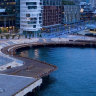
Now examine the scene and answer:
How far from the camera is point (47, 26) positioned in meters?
80.2

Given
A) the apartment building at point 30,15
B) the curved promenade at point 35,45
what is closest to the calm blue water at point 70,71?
the curved promenade at point 35,45

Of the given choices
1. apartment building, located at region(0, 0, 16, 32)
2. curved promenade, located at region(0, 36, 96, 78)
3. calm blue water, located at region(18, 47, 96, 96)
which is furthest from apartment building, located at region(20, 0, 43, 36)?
calm blue water, located at region(18, 47, 96, 96)

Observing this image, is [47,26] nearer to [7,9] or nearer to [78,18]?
[7,9]

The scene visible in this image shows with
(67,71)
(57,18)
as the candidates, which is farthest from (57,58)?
(57,18)

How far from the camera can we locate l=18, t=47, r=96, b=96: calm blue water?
32.5 meters

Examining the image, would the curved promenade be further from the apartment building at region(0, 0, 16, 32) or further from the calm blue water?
the apartment building at region(0, 0, 16, 32)

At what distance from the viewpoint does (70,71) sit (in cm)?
4081

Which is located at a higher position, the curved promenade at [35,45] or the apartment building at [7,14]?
the apartment building at [7,14]

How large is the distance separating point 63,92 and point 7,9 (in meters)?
46.4

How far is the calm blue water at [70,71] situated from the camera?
32469mm

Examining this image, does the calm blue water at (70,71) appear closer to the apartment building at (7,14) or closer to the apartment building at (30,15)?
the apartment building at (30,15)

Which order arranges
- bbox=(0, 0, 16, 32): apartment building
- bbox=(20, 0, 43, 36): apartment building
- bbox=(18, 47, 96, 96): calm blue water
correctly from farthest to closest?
bbox=(0, 0, 16, 32): apartment building → bbox=(20, 0, 43, 36): apartment building → bbox=(18, 47, 96, 96): calm blue water

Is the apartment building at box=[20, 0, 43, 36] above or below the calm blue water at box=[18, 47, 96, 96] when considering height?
above

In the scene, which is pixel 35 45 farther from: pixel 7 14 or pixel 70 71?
pixel 70 71
